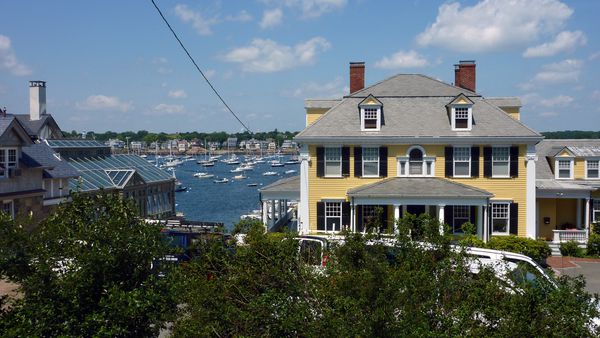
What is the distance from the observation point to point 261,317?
34.0 feet

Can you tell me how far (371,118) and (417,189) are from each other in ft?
15.5

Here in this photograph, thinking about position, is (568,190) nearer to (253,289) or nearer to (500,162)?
(500,162)

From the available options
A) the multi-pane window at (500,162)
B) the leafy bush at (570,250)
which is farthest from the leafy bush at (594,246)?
the multi-pane window at (500,162)

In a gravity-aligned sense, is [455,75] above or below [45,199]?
above

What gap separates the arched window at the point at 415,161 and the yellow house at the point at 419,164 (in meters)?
0.05

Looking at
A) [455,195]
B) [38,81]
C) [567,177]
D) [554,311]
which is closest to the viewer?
[554,311]

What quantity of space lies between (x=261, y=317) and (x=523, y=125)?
2580 centimetres

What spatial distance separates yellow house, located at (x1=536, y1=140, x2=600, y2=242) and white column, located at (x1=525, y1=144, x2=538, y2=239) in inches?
59.3

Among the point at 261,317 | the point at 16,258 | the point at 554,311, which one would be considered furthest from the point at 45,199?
the point at 554,311

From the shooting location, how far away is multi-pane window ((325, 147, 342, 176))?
32.9m

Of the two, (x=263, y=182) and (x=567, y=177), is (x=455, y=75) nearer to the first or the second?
(x=567, y=177)

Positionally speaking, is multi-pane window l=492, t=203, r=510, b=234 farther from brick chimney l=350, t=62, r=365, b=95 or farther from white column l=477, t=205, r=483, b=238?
brick chimney l=350, t=62, r=365, b=95

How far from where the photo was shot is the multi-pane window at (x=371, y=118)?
108 ft

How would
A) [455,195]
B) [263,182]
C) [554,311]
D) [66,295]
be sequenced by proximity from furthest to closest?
[263,182] → [455,195] → [66,295] → [554,311]
